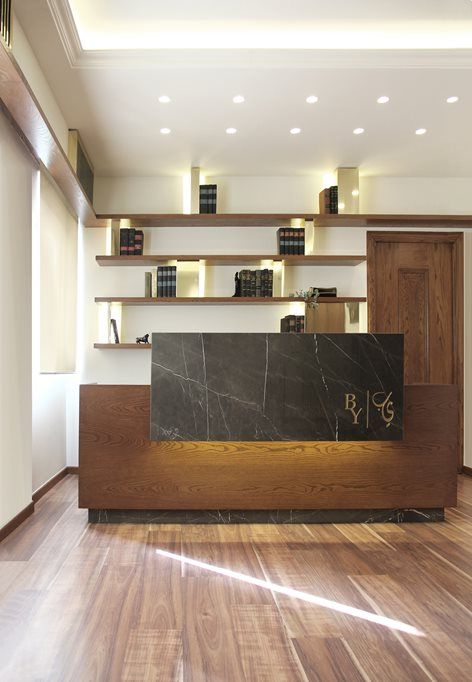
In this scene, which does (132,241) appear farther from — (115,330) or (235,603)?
(235,603)

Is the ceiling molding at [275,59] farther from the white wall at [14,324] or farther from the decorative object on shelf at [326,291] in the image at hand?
the decorative object on shelf at [326,291]

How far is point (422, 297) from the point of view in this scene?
6094 millimetres

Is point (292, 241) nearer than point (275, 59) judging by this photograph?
No

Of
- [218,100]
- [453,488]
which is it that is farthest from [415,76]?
[453,488]

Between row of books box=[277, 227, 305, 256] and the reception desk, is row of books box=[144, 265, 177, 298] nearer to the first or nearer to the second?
row of books box=[277, 227, 305, 256]

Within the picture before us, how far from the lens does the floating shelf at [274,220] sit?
5711 mm

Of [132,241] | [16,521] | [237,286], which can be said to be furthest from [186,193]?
[16,521]

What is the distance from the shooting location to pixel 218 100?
430 centimetres

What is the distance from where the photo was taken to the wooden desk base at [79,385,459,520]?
3.66 m

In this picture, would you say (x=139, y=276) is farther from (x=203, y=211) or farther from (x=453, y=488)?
(x=453, y=488)

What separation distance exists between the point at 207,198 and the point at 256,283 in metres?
0.90

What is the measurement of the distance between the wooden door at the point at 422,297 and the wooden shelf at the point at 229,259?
1.18 ft

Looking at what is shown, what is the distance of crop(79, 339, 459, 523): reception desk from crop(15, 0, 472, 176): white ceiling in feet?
6.45

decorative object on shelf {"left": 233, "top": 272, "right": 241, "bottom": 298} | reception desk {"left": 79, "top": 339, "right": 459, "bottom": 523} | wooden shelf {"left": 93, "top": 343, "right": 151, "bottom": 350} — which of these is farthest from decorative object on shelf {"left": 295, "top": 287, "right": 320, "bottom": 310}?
reception desk {"left": 79, "top": 339, "right": 459, "bottom": 523}
